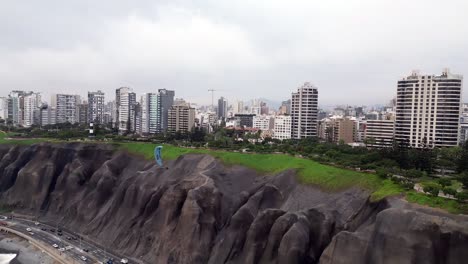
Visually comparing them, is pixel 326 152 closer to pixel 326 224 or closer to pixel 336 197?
pixel 336 197

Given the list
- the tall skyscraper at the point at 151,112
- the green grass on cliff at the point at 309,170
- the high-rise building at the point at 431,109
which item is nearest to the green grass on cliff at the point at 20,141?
the green grass on cliff at the point at 309,170

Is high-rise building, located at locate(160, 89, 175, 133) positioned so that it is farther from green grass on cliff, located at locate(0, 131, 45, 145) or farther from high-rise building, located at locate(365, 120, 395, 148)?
high-rise building, located at locate(365, 120, 395, 148)

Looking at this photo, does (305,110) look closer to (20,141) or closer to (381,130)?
(381,130)

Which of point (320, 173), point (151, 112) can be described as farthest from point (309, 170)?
point (151, 112)

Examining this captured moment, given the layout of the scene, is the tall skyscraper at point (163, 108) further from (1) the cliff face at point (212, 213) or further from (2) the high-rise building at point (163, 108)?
(1) the cliff face at point (212, 213)

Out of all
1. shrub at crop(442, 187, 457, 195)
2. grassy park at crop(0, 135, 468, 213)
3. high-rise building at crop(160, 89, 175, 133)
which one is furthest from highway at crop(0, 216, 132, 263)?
high-rise building at crop(160, 89, 175, 133)

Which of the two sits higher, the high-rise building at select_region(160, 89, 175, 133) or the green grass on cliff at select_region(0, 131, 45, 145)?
the high-rise building at select_region(160, 89, 175, 133)
